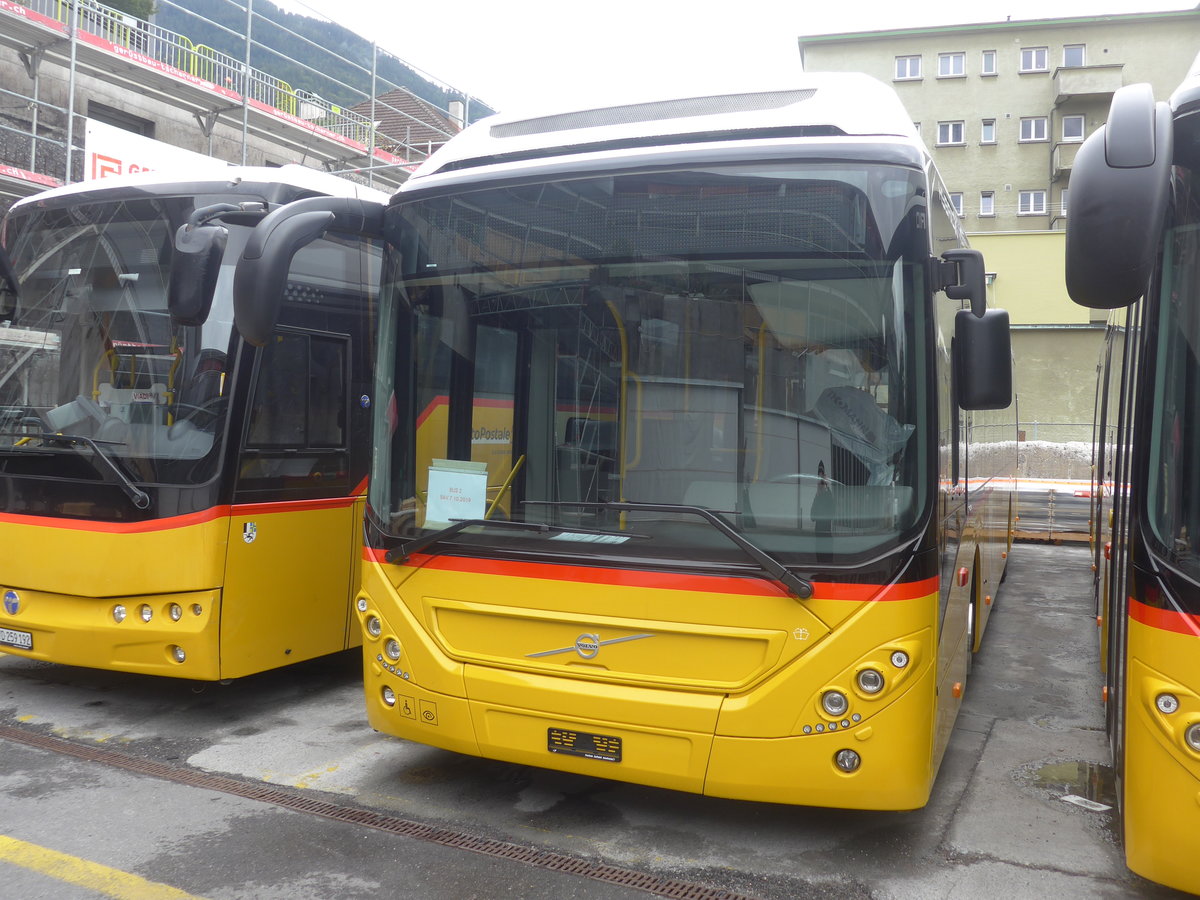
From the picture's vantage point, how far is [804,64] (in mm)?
42312

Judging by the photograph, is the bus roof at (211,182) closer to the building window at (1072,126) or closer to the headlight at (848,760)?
the headlight at (848,760)

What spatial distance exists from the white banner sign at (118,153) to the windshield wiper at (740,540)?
12.4m

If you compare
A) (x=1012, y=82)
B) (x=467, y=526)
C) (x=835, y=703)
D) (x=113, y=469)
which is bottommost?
(x=835, y=703)

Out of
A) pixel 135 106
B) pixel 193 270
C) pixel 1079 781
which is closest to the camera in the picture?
pixel 193 270

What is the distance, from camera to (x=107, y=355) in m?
5.98

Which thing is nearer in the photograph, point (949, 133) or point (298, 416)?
point (298, 416)

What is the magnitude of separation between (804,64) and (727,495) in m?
41.9

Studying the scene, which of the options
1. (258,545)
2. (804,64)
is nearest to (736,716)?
(258,545)

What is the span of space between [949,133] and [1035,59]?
4333 millimetres

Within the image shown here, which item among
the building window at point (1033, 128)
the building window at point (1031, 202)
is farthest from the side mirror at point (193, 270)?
the building window at point (1033, 128)

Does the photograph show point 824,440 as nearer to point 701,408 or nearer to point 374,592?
point 701,408

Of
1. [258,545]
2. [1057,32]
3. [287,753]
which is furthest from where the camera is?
[1057,32]

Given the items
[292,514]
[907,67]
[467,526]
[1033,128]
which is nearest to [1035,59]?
[1033,128]

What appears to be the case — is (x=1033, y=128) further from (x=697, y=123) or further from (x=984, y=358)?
(x=984, y=358)
